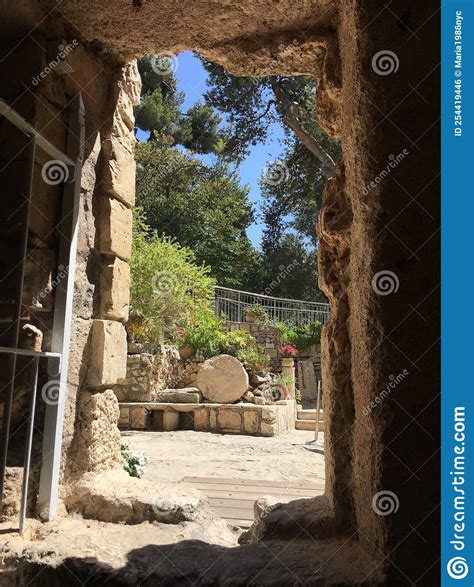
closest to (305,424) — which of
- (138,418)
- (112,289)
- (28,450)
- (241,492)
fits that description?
(138,418)

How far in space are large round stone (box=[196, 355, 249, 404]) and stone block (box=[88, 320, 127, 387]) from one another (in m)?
6.10

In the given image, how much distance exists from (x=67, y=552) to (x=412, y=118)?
6.92 ft

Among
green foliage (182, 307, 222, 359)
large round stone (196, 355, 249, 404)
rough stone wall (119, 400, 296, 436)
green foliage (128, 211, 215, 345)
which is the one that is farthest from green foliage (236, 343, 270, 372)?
rough stone wall (119, 400, 296, 436)

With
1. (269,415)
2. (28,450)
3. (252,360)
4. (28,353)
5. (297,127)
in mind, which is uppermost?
(297,127)

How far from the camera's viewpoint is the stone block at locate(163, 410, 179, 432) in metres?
8.52

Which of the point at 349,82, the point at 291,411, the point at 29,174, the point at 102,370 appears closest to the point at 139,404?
the point at 291,411

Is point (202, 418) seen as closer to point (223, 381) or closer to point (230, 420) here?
point (230, 420)

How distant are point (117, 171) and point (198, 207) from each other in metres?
15.8

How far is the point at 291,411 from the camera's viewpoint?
10.1 meters

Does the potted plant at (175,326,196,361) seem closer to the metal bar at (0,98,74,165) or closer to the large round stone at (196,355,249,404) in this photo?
the large round stone at (196,355,249,404)

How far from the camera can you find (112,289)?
3.08 metres

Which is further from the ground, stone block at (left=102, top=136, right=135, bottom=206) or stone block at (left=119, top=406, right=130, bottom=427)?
stone block at (left=102, top=136, right=135, bottom=206)

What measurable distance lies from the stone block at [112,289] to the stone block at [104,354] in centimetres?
6

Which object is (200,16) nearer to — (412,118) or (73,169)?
(73,169)
